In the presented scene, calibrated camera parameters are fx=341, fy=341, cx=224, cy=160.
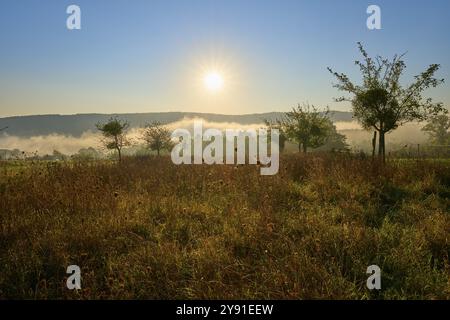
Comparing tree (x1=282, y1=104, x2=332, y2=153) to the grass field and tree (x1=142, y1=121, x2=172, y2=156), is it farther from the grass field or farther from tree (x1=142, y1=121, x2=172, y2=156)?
the grass field

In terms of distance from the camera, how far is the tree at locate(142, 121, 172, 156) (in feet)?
152

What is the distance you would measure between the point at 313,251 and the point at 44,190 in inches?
227

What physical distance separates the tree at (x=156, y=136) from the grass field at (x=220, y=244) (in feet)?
127

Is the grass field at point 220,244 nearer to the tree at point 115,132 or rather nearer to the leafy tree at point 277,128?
the tree at point 115,132

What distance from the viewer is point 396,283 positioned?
3.72 metres

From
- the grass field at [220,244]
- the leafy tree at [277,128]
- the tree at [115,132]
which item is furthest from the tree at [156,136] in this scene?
the grass field at [220,244]

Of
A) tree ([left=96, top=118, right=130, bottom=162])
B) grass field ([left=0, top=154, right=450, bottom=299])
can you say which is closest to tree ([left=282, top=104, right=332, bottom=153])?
tree ([left=96, top=118, right=130, bottom=162])

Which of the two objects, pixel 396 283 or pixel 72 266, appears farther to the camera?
pixel 72 266

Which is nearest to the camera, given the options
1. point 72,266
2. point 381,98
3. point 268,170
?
point 72,266

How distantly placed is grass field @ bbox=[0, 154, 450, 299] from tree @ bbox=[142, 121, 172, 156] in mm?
38629

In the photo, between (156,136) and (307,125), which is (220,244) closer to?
(307,125)

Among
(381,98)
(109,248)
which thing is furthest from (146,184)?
(381,98)
